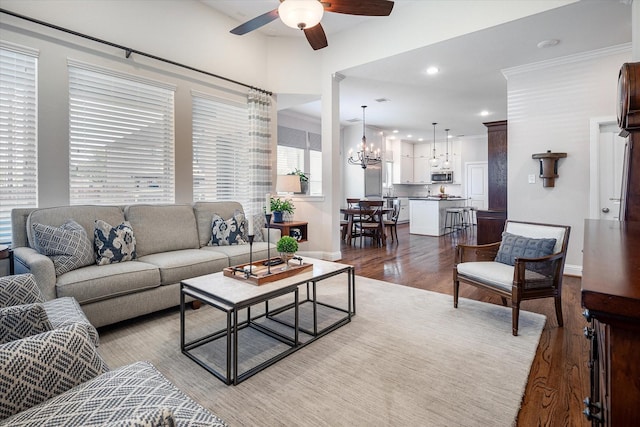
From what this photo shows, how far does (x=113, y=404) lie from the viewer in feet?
2.58

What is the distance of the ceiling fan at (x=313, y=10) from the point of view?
2.26 meters

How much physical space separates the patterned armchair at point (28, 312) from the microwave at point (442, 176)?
11.0 m

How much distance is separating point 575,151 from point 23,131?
6.21m

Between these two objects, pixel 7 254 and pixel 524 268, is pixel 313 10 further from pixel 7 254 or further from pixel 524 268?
pixel 7 254

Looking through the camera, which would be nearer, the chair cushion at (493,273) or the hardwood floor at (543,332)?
the hardwood floor at (543,332)

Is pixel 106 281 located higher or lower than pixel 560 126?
lower

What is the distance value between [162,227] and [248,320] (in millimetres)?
1532

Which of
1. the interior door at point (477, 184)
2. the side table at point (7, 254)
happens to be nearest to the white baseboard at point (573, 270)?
the side table at point (7, 254)

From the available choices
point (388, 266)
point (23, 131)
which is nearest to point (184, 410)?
point (23, 131)

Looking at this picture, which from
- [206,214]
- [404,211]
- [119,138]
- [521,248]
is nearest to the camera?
[521,248]

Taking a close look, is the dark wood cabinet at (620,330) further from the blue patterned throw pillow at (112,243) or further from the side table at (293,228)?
the side table at (293,228)

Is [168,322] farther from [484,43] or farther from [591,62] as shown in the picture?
[591,62]

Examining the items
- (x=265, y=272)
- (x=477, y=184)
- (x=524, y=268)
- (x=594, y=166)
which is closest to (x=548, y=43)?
(x=594, y=166)

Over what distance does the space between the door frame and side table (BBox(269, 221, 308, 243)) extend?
151 inches
